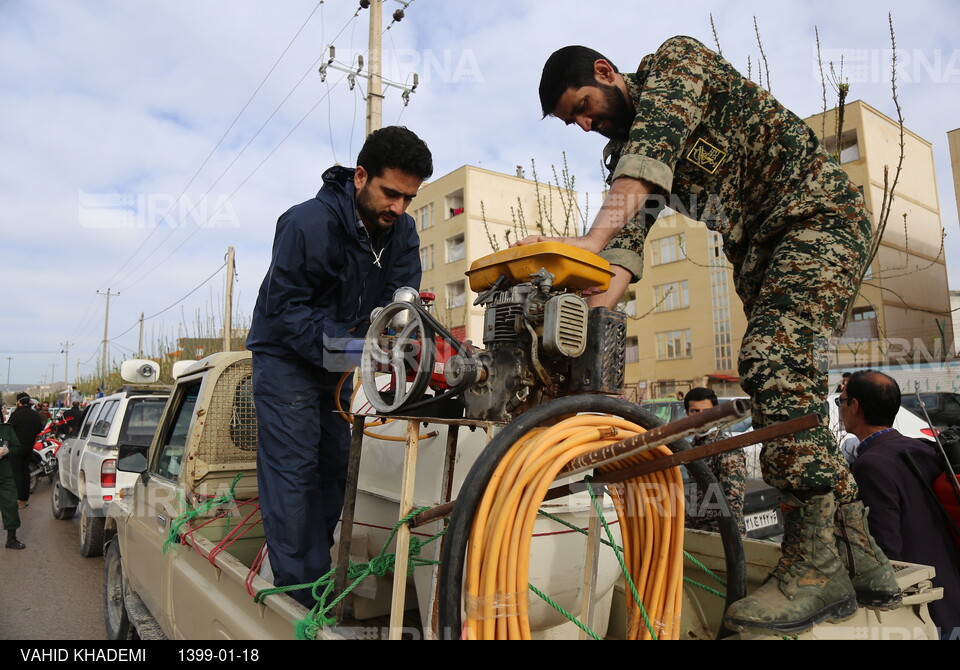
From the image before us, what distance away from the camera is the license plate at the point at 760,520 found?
4.42 meters

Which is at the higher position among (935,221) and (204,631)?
(935,221)

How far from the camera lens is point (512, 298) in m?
1.67

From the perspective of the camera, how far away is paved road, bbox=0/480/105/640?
16.2 ft

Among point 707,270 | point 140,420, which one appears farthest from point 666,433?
point 707,270

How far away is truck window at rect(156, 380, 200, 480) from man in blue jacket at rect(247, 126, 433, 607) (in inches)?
58.0

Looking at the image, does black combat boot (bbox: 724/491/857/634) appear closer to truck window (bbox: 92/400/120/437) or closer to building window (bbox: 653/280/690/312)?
truck window (bbox: 92/400/120/437)

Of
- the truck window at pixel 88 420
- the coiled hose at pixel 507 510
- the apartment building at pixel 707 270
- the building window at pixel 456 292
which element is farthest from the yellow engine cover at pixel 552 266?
the building window at pixel 456 292

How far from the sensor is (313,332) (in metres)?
2.30

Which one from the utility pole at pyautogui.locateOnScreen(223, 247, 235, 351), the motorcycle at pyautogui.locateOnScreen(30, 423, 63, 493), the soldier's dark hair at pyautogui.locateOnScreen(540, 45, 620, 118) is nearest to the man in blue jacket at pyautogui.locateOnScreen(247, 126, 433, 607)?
the soldier's dark hair at pyautogui.locateOnScreen(540, 45, 620, 118)

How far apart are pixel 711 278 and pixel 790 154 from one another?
30.5 meters

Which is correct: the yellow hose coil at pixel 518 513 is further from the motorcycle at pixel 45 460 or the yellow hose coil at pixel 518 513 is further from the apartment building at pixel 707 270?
the apartment building at pixel 707 270
